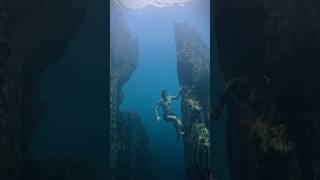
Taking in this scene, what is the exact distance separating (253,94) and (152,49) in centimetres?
127

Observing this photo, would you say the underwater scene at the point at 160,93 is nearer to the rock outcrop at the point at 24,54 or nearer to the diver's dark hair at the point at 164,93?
the diver's dark hair at the point at 164,93

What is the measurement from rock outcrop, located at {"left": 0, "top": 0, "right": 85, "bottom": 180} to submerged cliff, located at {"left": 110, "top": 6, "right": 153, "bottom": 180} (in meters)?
0.50

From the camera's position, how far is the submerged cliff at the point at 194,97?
4.58 m

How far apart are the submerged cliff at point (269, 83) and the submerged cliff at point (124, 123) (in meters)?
0.93

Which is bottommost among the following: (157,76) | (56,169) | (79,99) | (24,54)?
(56,169)

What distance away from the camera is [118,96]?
4.60 meters

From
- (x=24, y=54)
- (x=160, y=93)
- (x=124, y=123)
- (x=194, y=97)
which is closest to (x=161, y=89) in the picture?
(x=160, y=93)

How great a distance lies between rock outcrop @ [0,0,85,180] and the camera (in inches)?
177

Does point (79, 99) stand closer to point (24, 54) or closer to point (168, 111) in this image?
point (24, 54)

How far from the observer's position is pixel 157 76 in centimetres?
460

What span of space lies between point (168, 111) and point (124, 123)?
1.71 ft

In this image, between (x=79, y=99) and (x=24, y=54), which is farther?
(x=24, y=54)

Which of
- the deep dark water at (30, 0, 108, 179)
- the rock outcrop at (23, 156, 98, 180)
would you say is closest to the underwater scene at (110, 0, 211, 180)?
the deep dark water at (30, 0, 108, 179)

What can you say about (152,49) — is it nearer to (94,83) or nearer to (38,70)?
(94,83)
